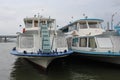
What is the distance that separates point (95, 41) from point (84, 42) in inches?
76.6

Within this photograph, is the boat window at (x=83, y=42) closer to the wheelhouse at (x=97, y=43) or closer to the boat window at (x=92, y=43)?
the wheelhouse at (x=97, y=43)

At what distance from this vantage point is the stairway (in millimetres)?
15325

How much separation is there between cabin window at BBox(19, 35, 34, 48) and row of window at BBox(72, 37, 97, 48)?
538 centimetres

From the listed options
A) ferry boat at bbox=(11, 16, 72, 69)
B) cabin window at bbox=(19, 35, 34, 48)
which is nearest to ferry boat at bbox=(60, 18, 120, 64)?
ferry boat at bbox=(11, 16, 72, 69)

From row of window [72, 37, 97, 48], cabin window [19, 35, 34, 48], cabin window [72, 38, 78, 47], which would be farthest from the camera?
cabin window [72, 38, 78, 47]

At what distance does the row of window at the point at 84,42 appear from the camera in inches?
701

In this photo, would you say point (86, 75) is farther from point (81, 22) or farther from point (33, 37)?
point (81, 22)

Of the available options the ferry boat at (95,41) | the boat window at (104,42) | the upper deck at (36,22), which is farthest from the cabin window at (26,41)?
the boat window at (104,42)

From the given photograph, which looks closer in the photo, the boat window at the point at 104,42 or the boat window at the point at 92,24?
the boat window at the point at 104,42

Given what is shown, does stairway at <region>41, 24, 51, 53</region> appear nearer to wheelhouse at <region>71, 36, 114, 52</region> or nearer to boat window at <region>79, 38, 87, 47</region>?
wheelhouse at <region>71, 36, 114, 52</region>

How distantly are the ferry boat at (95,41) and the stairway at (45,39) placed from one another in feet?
12.3

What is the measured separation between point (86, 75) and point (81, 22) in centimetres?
775

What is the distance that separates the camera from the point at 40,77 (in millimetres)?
13766

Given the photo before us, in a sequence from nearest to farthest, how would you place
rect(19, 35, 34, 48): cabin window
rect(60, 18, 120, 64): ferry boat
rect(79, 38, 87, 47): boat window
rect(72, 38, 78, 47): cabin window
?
rect(19, 35, 34, 48): cabin window < rect(60, 18, 120, 64): ferry boat < rect(79, 38, 87, 47): boat window < rect(72, 38, 78, 47): cabin window
